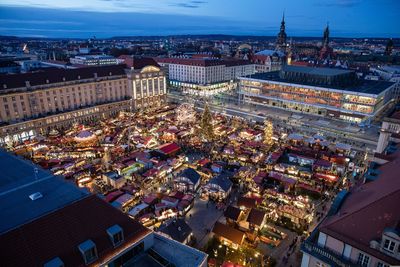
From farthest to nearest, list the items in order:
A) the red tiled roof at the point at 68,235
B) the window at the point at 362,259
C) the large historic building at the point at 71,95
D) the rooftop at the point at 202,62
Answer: the rooftop at the point at 202,62, the large historic building at the point at 71,95, the window at the point at 362,259, the red tiled roof at the point at 68,235

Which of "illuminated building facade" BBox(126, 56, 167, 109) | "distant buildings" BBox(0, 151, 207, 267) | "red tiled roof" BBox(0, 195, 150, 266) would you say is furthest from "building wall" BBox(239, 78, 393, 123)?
"red tiled roof" BBox(0, 195, 150, 266)

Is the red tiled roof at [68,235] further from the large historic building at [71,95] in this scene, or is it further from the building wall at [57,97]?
the building wall at [57,97]

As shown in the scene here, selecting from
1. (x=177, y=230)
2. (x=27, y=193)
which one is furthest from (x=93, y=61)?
(x=27, y=193)

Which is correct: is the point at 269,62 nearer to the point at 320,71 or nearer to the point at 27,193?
the point at 320,71

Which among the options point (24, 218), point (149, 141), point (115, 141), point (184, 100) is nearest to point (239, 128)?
point (149, 141)

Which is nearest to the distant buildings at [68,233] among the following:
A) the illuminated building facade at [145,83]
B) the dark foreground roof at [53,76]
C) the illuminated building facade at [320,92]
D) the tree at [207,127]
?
the tree at [207,127]

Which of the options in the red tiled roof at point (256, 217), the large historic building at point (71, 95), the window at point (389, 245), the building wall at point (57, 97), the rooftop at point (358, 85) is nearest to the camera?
the window at point (389, 245)
